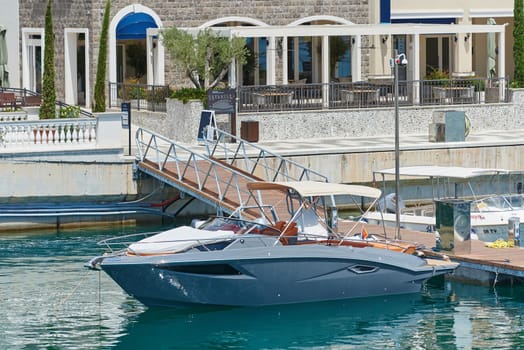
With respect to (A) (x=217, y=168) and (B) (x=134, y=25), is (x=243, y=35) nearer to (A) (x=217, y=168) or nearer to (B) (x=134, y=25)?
(B) (x=134, y=25)

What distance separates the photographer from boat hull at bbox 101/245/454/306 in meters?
26.6

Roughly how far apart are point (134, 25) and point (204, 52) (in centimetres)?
391

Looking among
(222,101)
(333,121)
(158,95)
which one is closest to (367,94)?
(333,121)

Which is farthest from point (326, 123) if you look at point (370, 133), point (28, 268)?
point (28, 268)

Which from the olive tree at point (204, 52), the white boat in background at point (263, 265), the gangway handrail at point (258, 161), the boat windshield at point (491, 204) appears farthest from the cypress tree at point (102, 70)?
the white boat in background at point (263, 265)

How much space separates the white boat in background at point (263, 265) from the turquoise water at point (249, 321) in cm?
29

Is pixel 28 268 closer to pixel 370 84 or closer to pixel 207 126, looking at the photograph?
pixel 207 126

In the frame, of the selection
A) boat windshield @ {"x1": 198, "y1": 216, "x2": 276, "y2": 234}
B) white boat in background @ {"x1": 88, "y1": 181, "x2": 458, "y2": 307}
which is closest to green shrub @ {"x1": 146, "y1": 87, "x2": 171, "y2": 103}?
white boat in background @ {"x1": 88, "y1": 181, "x2": 458, "y2": 307}

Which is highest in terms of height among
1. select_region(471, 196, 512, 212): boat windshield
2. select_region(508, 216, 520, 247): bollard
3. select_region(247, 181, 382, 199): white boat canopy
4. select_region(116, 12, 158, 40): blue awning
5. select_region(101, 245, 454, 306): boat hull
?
select_region(116, 12, 158, 40): blue awning

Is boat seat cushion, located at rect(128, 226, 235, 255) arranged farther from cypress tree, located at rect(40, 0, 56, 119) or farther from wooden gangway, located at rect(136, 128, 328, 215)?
cypress tree, located at rect(40, 0, 56, 119)

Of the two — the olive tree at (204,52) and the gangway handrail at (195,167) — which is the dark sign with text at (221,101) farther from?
the gangway handrail at (195,167)

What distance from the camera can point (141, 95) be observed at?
4400 centimetres

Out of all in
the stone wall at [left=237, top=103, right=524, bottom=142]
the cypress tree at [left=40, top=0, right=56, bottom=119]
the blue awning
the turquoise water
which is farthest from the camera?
the blue awning

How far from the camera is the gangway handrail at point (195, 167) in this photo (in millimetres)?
33594
